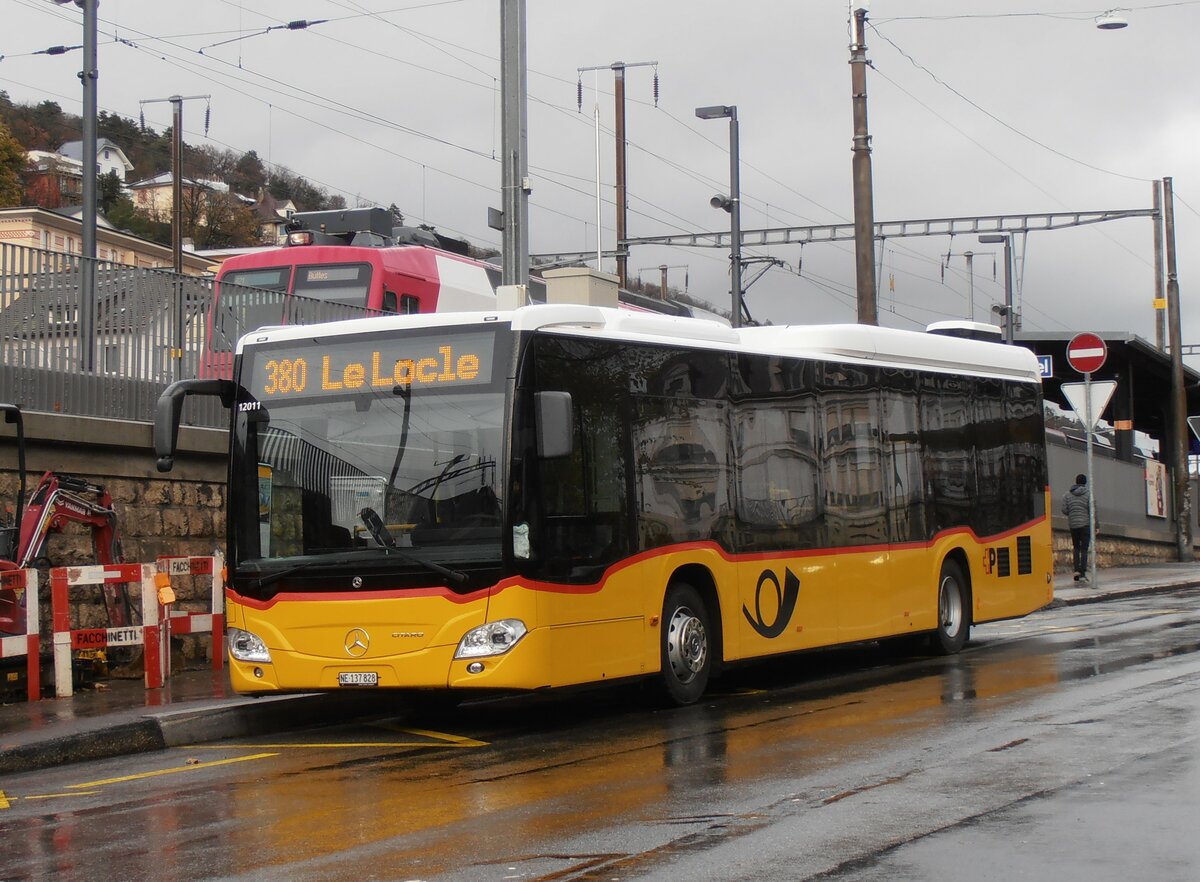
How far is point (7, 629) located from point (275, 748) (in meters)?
3.63

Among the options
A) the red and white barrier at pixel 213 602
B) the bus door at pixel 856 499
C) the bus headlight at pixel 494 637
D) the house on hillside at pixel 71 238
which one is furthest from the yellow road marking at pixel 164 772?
the house on hillside at pixel 71 238

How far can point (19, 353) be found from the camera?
14.3 metres

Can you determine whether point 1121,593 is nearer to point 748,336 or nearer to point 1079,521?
point 1079,521

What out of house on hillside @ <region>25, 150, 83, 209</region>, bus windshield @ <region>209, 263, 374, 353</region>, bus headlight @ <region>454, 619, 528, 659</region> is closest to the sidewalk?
bus headlight @ <region>454, 619, 528, 659</region>

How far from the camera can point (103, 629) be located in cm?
1316

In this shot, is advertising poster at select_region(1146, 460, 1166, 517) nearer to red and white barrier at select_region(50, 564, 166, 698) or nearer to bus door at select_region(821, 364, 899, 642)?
bus door at select_region(821, 364, 899, 642)

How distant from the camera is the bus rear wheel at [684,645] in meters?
11.9

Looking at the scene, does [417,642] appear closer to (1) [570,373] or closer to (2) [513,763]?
(2) [513,763]

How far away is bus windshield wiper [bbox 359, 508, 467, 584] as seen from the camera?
1052 centimetres

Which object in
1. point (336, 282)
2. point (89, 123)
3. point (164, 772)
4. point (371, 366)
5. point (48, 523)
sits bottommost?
point (164, 772)

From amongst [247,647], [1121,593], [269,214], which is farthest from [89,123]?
[269,214]

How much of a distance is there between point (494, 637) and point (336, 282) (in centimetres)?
1499

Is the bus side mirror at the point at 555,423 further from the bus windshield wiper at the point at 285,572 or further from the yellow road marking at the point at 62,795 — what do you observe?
the yellow road marking at the point at 62,795

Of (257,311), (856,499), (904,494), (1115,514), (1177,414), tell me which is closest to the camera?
(856,499)
